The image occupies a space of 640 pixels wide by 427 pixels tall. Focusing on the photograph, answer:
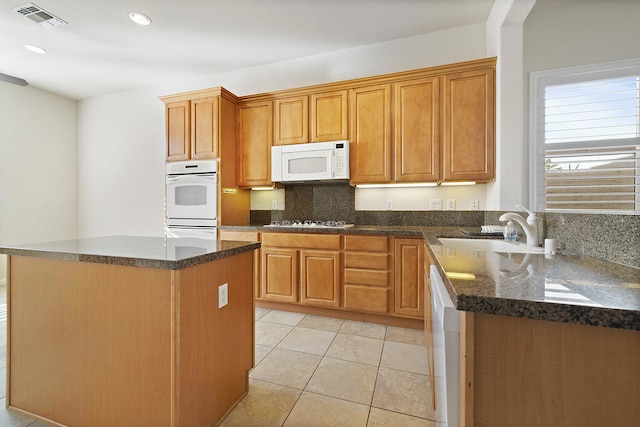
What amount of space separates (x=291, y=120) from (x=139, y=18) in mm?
1655

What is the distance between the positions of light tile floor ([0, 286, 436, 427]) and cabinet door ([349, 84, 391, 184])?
58.8 inches

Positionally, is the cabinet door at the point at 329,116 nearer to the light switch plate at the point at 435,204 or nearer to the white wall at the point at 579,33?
the light switch plate at the point at 435,204

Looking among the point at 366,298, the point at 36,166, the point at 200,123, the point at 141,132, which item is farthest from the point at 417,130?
the point at 36,166

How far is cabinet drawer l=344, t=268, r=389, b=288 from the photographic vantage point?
2561 millimetres

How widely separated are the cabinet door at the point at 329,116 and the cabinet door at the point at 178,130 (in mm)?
1499

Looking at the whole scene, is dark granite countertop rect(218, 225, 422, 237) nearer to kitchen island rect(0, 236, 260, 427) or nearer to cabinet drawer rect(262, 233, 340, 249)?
cabinet drawer rect(262, 233, 340, 249)

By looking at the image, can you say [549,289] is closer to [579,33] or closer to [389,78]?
[389,78]

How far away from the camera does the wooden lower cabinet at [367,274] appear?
2.55 m

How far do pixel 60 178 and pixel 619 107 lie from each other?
6741mm

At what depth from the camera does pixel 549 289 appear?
2.30 feet

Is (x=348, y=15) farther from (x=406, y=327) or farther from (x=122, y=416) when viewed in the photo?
(x=122, y=416)

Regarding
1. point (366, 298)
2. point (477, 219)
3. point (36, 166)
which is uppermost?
point (36, 166)

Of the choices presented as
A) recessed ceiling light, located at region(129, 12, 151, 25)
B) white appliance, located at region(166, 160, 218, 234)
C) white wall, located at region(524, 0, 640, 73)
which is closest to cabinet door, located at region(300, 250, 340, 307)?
white appliance, located at region(166, 160, 218, 234)

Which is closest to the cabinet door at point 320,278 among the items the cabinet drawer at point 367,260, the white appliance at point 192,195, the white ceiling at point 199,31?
the cabinet drawer at point 367,260
